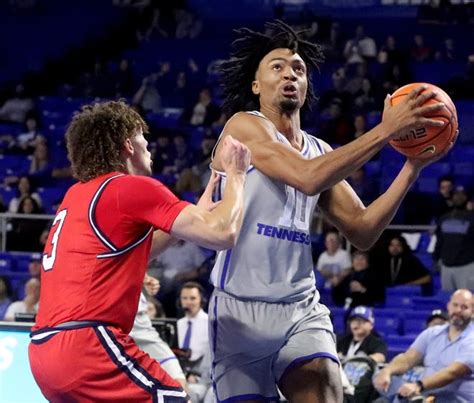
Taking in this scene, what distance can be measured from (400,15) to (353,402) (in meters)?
9.95

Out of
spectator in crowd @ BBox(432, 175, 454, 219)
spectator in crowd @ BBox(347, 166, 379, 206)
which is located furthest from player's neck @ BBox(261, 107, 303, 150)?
spectator in crowd @ BBox(347, 166, 379, 206)

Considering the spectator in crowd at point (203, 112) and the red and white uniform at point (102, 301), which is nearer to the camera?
the red and white uniform at point (102, 301)

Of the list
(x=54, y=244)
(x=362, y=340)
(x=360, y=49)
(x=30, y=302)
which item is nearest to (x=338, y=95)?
(x=360, y=49)

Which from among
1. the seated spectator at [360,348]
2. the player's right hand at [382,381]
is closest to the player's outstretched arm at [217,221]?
the player's right hand at [382,381]

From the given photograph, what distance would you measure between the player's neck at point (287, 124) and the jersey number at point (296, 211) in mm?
265

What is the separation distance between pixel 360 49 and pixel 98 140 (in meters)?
12.2

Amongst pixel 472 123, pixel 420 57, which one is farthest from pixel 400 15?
pixel 472 123

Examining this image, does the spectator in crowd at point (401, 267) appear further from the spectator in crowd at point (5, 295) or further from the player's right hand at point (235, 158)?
the player's right hand at point (235, 158)

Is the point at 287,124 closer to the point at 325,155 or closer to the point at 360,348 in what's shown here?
the point at 325,155

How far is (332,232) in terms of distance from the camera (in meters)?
11.2

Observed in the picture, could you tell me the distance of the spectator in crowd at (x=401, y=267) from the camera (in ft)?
36.1

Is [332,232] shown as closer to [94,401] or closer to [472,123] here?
[472,123]

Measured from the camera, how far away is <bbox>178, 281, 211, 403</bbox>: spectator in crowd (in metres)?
8.93

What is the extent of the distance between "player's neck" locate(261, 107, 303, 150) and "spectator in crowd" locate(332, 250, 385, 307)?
6060 mm
